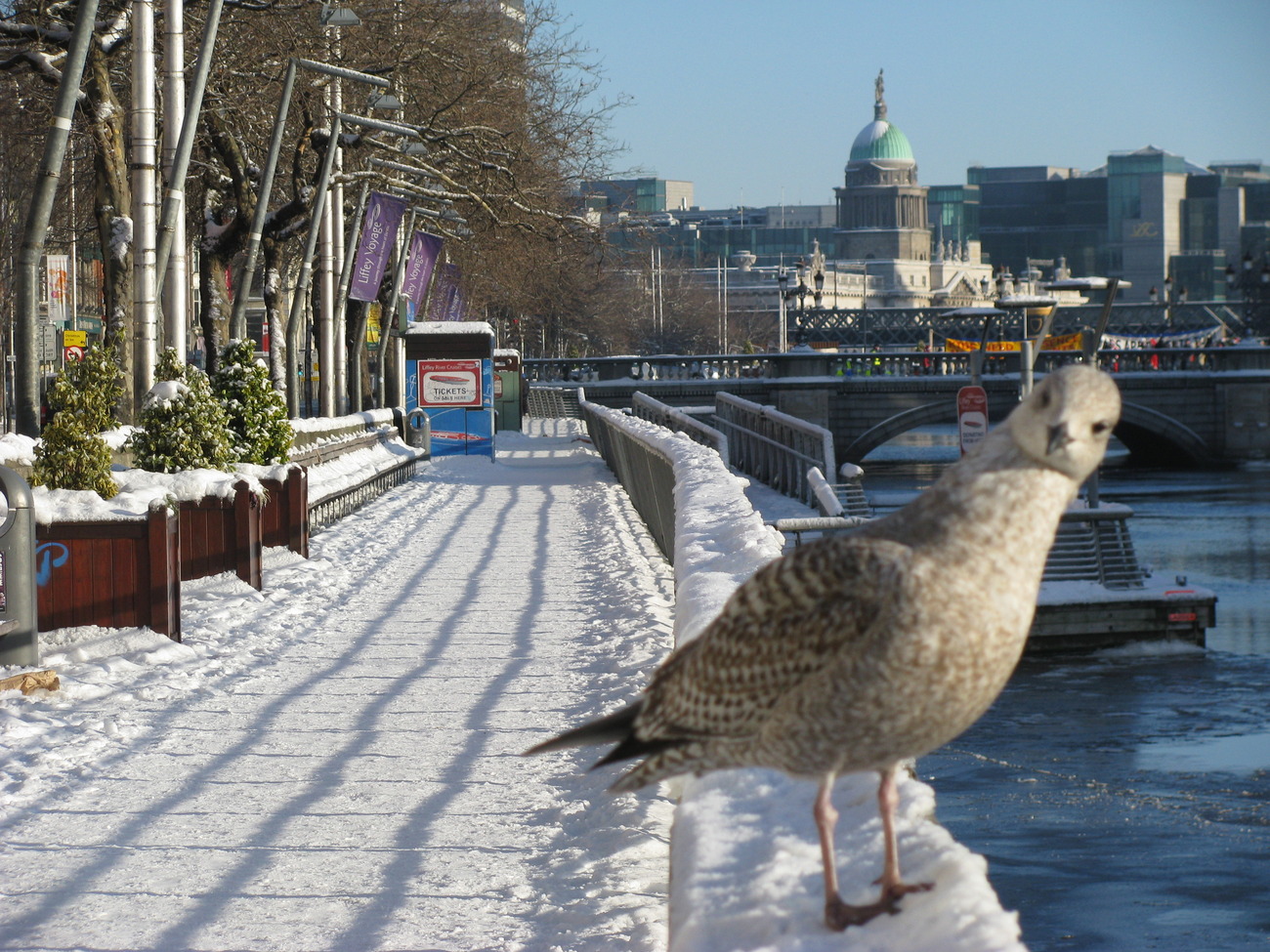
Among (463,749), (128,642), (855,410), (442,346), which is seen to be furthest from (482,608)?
(855,410)

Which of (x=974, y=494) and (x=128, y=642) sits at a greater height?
(x=974, y=494)

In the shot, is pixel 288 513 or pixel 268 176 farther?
pixel 268 176

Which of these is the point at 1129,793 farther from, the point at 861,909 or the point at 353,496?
the point at 861,909

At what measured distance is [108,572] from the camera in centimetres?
1098

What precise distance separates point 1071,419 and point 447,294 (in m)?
49.8

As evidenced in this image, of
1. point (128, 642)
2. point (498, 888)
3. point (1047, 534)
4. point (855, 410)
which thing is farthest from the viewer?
point (855, 410)

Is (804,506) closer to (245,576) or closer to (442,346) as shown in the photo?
(442,346)

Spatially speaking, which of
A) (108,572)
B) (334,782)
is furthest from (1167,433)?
(334,782)

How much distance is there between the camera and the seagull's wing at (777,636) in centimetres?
316

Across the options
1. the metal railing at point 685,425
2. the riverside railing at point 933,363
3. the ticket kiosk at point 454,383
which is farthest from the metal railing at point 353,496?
the riverside railing at point 933,363

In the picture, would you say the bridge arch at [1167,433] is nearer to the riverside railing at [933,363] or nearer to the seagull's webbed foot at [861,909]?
the riverside railing at [933,363]

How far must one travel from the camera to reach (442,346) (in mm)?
35594

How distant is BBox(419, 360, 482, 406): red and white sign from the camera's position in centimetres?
3581

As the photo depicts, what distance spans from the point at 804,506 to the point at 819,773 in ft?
98.5
